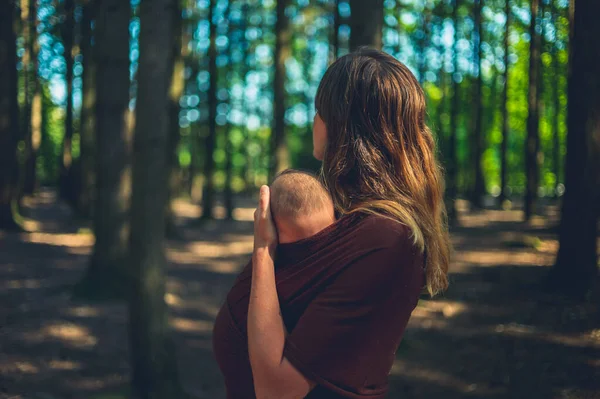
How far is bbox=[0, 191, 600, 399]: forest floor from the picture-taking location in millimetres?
7562

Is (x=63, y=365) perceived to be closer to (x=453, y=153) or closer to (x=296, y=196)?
(x=296, y=196)

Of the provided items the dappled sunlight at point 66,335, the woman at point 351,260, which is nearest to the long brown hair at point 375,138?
the woman at point 351,260

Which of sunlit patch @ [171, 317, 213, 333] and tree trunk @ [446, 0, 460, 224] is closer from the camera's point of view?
sunlit patch @ [171, 317, 213, 333]

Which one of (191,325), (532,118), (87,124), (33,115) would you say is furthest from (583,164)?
(33,115)

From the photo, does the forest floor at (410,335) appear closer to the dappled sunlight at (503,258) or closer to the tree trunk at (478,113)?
the dappled sunlight at (503,258)

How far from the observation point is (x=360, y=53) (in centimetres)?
173

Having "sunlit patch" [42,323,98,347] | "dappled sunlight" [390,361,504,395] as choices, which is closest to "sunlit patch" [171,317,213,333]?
"sunlit patch" [42,323,98,347]

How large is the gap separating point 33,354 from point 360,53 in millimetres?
7849

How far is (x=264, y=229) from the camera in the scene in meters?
1.62

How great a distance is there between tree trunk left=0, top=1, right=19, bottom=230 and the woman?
16430 mm

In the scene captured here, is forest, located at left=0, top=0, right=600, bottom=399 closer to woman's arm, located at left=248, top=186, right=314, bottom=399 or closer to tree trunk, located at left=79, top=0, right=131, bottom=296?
tree trunk, located at left=79, top=0, right=131, bottom=296

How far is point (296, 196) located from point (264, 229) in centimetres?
12

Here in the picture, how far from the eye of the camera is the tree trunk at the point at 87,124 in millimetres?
18969

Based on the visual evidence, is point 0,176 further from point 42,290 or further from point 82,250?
point 42,290
